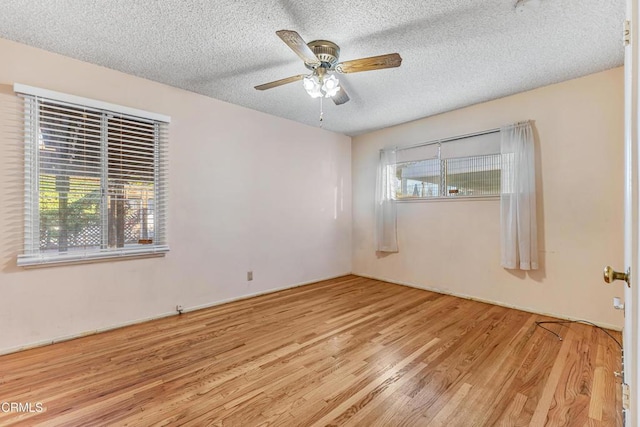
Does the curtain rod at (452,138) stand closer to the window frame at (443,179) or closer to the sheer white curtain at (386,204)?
the window frame at (443,179)

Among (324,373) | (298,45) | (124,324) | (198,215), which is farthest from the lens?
(198,215)

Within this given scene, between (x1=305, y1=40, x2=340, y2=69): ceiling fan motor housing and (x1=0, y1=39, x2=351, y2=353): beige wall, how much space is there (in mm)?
1732

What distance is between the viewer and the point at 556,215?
2.96 m

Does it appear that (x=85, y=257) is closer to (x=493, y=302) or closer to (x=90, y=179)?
(x=90, y=179)

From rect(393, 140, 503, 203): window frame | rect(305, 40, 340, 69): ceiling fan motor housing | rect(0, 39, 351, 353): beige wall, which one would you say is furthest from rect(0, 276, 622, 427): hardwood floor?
rect(305, 40, 340, 69): ceiling fan motor housing

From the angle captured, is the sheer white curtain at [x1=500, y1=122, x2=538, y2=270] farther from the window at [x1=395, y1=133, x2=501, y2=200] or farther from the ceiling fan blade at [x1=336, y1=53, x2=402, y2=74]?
the ceiling fan blade at [x1=336, y1=53, x2=402, y2=74]

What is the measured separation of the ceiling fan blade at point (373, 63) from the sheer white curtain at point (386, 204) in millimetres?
2439

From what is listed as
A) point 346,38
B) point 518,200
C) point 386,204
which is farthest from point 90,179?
point 518,200

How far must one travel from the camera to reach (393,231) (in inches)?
173

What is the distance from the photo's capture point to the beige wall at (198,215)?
89.6 inches

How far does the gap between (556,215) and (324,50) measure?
2.88 metres

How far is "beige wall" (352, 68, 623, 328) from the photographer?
8.72 feet

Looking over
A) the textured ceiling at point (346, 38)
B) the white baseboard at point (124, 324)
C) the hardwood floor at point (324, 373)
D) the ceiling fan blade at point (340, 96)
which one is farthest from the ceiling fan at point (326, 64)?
the white baseboard at point (124, 324)

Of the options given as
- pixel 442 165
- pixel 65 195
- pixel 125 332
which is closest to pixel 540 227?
pixel 442 165
